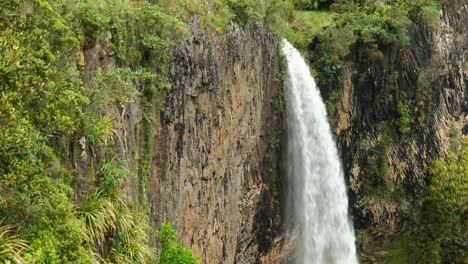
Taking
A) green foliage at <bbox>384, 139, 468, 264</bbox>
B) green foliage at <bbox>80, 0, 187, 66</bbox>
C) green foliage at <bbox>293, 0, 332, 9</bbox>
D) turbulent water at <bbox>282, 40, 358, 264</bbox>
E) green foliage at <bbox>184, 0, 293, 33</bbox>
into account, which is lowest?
green foliage at <bbox>384, 139, 468, 264</bbox>

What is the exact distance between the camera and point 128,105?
7309 millimetres

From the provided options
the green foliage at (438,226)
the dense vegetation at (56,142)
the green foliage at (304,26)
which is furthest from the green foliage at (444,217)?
the dense vegetation at (56,142)

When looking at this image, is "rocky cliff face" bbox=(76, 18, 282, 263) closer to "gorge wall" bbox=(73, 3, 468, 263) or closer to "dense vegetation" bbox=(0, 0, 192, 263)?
"gorge wall" bbox=(73, 3, 468, 263)

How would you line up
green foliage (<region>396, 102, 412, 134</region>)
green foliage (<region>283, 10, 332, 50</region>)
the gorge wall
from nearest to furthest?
1. the gorge wall
2. green foliage (<region>283, 10, 332, 50</region>)
3. green foliage (<region>396, 102, 412, 134</region>)

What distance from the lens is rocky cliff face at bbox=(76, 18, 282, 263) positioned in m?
7.76

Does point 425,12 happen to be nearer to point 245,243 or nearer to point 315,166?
point 315,166

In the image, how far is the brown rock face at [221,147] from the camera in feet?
30.6

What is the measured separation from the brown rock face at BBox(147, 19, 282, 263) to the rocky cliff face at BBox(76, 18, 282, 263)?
0.07 feet

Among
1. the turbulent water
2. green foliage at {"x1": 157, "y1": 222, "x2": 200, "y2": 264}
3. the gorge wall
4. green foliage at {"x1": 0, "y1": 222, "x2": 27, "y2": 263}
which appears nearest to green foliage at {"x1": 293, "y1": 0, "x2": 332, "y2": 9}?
the gorge wall

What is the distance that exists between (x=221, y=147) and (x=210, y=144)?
645 mm

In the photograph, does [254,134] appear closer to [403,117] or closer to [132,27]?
[132,27]

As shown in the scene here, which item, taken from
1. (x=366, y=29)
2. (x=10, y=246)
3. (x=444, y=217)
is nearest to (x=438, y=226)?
(x=444, y=217)

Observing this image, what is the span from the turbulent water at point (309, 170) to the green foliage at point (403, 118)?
14.0ft

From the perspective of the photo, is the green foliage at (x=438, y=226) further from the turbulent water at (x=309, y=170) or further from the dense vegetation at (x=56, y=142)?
the dense vegetation at (x=56, y=142)
